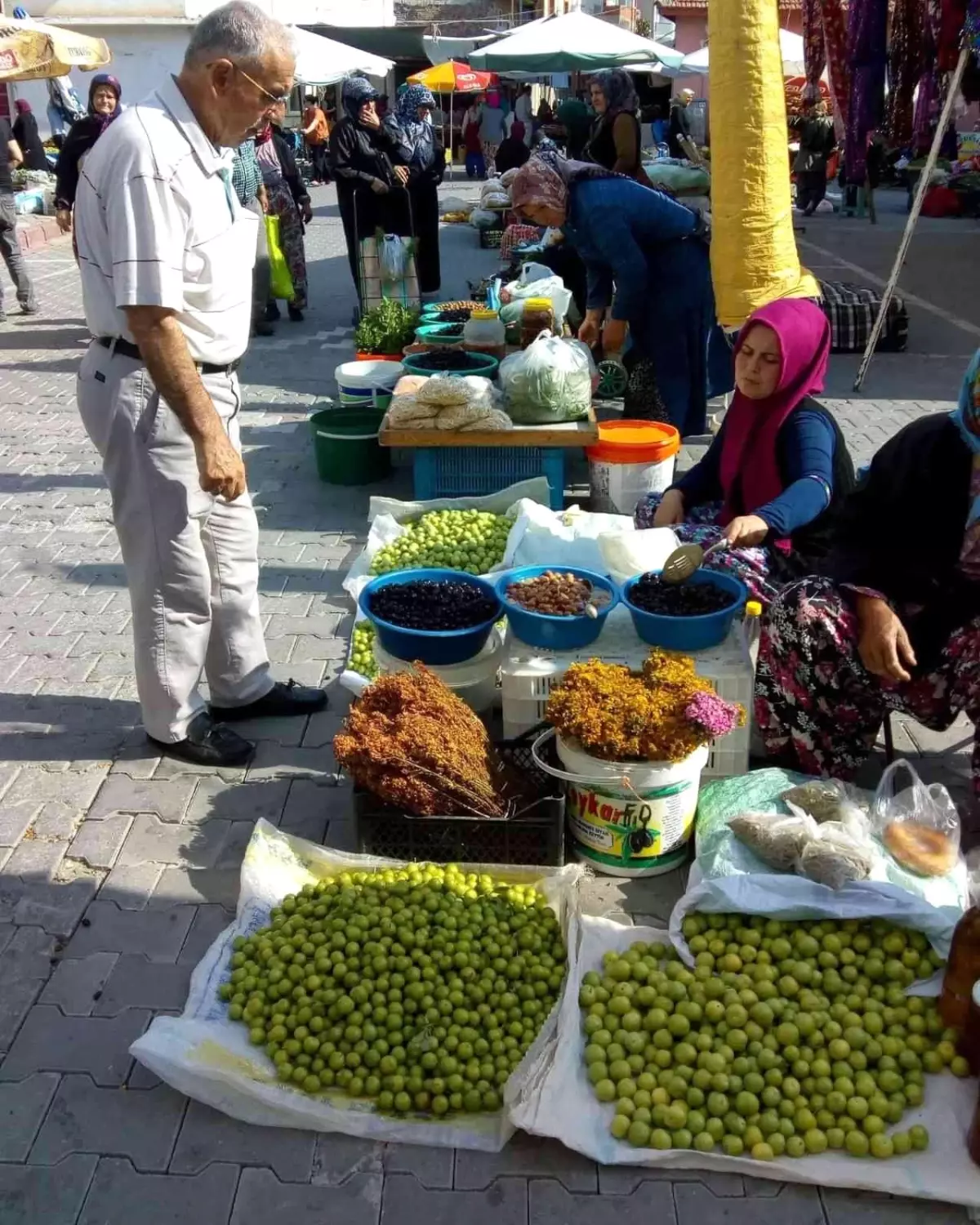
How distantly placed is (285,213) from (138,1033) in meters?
8.30

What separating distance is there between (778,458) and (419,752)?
1688mm

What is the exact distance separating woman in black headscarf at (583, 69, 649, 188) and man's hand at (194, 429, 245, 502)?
5719 millimetres

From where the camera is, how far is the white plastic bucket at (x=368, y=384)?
246 inches

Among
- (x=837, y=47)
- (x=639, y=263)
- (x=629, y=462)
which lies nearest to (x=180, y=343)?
(x=629, y=462)

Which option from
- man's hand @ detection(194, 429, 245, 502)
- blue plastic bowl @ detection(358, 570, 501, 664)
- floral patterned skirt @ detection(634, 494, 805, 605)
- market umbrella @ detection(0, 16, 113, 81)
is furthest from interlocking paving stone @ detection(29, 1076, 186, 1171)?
market umbrella @ detection(0, 16, 113, 81)

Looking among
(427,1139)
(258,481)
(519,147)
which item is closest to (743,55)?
(258,481)

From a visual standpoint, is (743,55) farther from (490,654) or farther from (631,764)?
(631,764)

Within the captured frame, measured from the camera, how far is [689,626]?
3.11 metres

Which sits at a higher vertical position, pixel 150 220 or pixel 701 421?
pixel 150 220

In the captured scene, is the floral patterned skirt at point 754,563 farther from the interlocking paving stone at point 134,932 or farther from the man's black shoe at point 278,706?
the interlocking paving stone at point 134,932

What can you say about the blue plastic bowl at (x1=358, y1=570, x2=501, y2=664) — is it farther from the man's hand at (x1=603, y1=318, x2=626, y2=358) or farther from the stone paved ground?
the man's hand at (x1=603, y1=318, x2=626, y2=358)

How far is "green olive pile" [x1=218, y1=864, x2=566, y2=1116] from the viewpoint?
2.28 meters

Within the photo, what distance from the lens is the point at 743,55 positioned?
4770mm

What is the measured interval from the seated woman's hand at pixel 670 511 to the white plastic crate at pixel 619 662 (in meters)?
0.72
